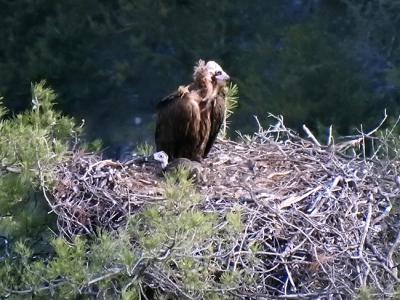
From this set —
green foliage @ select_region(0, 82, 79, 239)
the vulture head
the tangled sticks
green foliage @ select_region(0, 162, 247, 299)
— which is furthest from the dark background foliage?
green foliage @ select_region(0, 162, 247, 299)

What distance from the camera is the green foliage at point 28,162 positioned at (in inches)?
178

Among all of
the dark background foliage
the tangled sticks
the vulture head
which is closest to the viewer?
the tangled sticks

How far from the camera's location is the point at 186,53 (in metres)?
9.23

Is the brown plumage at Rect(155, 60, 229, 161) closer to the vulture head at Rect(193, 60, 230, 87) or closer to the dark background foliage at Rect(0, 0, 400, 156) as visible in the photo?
the vulture head at Rect(193, 60, 230, 87)

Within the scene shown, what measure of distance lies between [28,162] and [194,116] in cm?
152

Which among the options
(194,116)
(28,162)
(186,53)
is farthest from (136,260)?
(186,53)

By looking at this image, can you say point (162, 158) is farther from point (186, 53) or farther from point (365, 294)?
point (186, 53)

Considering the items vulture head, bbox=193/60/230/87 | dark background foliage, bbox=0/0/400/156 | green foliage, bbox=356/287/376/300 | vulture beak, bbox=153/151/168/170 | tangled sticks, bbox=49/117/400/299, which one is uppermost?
green foliage, bbox=356/287/376/300

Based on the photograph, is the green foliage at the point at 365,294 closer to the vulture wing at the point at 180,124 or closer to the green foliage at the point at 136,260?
the green foliage at the point at 136,260

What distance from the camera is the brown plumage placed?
5.97m

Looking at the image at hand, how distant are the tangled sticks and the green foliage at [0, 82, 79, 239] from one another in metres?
0.18

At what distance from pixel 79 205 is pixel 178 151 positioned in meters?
1.07

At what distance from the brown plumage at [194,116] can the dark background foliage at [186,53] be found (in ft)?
8.07

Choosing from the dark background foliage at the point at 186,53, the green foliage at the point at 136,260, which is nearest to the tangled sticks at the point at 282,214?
the green foliage at the point at 136,260
